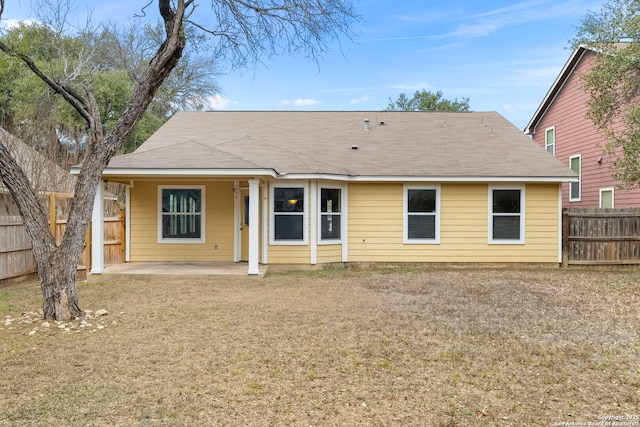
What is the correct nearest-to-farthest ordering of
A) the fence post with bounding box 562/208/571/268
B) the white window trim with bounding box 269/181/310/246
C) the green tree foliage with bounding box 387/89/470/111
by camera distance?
the white window trim with bounding box 269/181/310/246 < the fence post with bounding box 562/208/571/268 < the green tree foliage with bounding box 387/89/470/111

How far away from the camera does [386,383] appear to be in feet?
14.0

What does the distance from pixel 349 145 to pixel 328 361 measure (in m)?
10.2

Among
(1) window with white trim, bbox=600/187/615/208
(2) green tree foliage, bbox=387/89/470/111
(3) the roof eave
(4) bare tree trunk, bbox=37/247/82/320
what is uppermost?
(2) green tree foliage, bbox=387/89/470/111

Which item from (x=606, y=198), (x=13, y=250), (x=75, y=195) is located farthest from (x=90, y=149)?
(x=606, y=198)

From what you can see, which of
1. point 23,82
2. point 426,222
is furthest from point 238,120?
Answer: point 23,82

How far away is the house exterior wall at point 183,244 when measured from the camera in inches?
498

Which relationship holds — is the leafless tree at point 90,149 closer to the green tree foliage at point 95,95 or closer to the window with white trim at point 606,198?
the green tree foliage at point 95,95

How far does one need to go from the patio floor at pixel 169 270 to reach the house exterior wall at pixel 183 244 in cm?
50

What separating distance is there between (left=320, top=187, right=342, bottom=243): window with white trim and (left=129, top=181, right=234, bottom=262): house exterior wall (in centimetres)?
242

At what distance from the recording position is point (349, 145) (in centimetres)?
1439

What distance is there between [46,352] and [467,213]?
33.8 feet

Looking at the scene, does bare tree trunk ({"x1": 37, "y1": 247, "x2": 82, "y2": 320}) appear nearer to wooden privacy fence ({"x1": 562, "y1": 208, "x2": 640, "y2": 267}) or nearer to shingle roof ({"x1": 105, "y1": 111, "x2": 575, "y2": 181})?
shingle roof ({"x1": 105, "y1": 111, "x2": 575, "y2": 181})

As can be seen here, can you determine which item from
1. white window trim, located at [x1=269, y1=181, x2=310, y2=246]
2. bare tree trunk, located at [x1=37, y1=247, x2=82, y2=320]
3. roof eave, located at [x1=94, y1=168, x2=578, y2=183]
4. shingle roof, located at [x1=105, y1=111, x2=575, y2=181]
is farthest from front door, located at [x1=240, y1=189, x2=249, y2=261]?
bare tree trunk, located at [x1=37, y1=247, x2=82, y2=320]

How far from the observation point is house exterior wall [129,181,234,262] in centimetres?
1266
